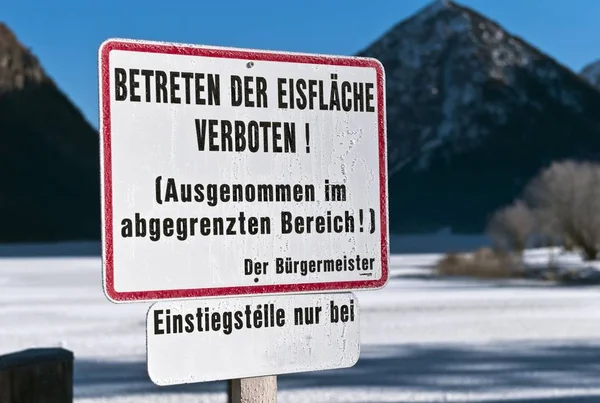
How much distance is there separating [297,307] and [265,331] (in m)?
0.09

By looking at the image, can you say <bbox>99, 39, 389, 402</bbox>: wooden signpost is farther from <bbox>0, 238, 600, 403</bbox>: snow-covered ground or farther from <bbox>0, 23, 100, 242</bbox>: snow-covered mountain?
<bbox>0, 23, 100, 242</bbox>: snow-covered mountain

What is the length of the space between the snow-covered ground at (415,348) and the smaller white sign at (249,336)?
194 inches

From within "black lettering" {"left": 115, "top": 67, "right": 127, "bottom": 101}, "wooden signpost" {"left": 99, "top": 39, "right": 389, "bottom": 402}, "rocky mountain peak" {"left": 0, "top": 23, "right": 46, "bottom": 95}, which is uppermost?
"rocky mountain peak" {"left": 0, "top": 23, "right": 46, "bottom": 95}

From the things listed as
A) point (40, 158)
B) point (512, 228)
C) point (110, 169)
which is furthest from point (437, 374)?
point (40, 158)

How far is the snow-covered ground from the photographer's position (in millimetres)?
7055

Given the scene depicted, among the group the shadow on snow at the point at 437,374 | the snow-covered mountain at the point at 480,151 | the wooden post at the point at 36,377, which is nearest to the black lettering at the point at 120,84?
the wooden post at the point at 36,377

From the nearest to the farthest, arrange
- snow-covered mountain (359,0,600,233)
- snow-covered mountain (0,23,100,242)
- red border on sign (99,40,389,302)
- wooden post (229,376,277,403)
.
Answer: red border on sign (99,40,389,302) < wooden post (229,376,277,403) < snow-covered mountain (0,23,100,242) < snow-covered mountain (359,0,600,233)

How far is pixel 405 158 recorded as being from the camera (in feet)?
609

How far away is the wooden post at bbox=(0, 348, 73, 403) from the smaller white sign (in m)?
1.85

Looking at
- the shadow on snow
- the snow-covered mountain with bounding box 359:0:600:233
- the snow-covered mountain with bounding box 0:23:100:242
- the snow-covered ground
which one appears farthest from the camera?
the snow-covered mountain with bounding box 359:0:600:233

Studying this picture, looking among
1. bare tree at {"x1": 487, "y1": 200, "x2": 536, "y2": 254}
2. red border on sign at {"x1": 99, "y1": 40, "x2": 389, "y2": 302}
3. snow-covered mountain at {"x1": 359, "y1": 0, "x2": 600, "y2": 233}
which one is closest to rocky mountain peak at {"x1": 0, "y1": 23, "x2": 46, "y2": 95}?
snow-covered mountain at {"x1": 359, "y1": 0, "x2": 600, "y2": 233}

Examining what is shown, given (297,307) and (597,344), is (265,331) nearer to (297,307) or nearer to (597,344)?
(297,307)

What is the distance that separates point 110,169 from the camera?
1730 mm

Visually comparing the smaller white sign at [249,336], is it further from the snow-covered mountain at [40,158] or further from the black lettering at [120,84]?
the snow-covered mountain at [40,158]
